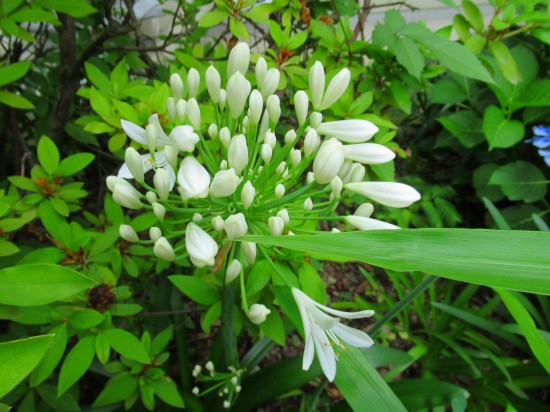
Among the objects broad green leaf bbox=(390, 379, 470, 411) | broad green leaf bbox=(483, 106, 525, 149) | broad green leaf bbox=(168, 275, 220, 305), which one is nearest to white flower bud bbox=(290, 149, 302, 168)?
broad green leaf bbox=(168, 275, 220, 305)

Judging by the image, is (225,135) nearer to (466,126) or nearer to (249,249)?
(249,249)

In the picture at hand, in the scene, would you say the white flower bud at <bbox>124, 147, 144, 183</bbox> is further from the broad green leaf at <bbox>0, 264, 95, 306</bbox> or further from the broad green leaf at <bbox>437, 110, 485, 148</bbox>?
the broad green leaf at <bbox>437, 110, 485, 148</bbox>

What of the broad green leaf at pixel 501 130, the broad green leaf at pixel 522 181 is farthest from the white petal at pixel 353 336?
the broad green leaf at pixel 522 181

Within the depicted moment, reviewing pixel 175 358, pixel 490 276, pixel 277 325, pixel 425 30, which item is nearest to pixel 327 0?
pixel 425 30

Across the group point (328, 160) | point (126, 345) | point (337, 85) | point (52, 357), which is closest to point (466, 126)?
point (337, 85)

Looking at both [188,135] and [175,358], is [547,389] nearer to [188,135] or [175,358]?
[175,358]

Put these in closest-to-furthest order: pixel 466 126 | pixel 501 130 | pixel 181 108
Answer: pixel 181 108
pixel 501 130
pixel 466 126
